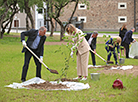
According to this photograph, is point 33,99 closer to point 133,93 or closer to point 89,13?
point 133,93

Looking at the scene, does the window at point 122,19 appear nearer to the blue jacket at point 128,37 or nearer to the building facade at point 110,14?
the building facade at point 110,14

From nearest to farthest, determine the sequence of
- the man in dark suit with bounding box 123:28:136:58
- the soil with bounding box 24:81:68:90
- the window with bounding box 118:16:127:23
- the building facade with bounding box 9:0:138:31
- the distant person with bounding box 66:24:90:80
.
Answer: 1. the soil with bounding box 24:81:68:90
2. the distant person with bounding box 66:24:90:80
3. the man in dark suit with bounding box 123:28:136:58
4. the building facade with bounding box 9:0:138:31
5. the window with bounding box 118:16:127:23

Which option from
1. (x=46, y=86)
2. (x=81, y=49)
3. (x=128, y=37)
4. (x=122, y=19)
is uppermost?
(x=122, y=19)

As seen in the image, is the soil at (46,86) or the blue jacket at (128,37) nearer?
the soil at (46,86)

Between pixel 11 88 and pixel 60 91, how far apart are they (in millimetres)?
1352

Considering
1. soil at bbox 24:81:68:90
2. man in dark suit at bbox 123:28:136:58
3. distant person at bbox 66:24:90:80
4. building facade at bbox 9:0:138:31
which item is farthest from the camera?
building facade at bbox 9:0:138:31

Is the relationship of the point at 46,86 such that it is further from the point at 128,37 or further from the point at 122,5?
the point at 122,5

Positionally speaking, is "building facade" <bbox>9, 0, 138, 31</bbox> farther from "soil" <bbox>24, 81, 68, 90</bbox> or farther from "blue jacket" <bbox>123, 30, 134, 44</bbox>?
"soil" <bbox>24, 81, 68, 90</bbox>

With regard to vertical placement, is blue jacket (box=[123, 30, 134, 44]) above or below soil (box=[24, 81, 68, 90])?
above

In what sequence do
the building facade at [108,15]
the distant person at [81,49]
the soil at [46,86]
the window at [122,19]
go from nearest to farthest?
the soil at [46,86]
the distant person at [81,49]
the building facade at [108,15]
the window at [122,19]

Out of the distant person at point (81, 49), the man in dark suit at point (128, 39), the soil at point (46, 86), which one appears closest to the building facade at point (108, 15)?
the man in dark suit at point (128, 39)

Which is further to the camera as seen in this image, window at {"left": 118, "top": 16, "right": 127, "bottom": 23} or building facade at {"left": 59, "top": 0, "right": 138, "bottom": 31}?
window at {"left": 118, "top": 16, "right": 127, "bottom": 23}

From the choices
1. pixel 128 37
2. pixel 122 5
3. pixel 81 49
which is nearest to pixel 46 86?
pixel 81 49

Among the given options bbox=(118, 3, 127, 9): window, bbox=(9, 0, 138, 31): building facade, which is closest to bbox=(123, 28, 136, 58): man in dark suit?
bbox=(9, 0, 138, 31): building facade
